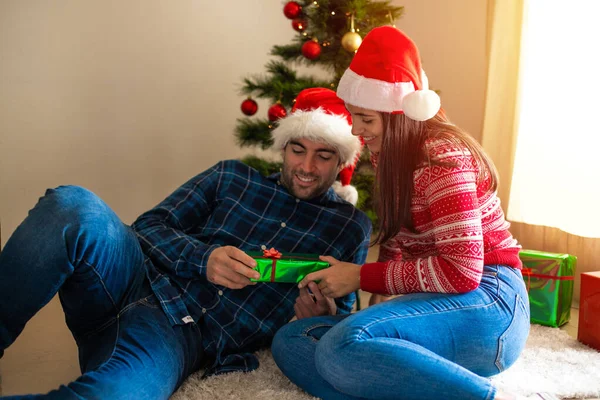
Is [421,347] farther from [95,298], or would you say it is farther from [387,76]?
[95,298]

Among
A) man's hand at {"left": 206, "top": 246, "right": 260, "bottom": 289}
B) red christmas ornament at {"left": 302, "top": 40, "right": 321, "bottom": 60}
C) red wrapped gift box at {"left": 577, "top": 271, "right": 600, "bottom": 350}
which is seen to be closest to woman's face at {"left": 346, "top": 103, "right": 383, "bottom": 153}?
man's hand at {"left": 206, "top": 246, "right": 260, "bottom": 289}

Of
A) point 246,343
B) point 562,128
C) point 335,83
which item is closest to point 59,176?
point 335,83

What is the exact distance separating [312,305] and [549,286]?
95 cm

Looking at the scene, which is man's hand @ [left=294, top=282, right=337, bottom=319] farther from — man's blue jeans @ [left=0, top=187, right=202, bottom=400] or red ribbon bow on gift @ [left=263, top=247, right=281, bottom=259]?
man's blue jeans @ [left=0, top=187, right=202, bottom=400]

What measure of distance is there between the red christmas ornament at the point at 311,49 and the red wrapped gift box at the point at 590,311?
1.28 meters

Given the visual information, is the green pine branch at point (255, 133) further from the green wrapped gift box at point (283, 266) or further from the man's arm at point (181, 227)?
the green wrapped gift box at point (283, 266)

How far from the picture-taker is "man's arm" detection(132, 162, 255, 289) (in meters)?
1.47

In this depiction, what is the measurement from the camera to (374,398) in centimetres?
121

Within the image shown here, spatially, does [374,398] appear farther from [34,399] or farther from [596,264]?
[596,264]

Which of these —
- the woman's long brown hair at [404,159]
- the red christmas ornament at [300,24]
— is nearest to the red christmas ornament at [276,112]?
the red christmas ornament at [300,24]

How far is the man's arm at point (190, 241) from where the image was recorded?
147 cm

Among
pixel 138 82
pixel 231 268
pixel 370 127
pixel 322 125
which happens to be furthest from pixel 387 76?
pixel 138 82

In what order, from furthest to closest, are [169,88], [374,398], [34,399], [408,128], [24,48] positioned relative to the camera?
1. [169,88]
2. [24,48]
3. [408,128]
4. [374,398]
5. [34,399]

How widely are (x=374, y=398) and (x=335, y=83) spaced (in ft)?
4.97
